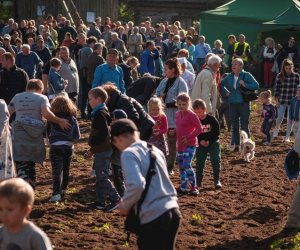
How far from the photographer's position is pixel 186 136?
10.9 m

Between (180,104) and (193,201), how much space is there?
1378 mm

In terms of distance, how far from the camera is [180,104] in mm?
10875

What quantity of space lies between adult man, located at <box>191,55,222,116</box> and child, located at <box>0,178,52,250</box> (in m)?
8.65

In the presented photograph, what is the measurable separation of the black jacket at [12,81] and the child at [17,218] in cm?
799

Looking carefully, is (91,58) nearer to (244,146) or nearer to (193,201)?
(244,146)

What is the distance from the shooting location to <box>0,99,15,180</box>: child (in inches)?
353

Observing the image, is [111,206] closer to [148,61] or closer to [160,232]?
[160,232]

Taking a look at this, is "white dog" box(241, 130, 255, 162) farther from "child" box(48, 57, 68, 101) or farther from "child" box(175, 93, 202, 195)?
"child" box(48, 57, 68, 101)

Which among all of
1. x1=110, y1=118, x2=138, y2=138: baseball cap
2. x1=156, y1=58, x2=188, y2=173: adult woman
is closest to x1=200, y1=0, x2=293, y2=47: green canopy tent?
x1=156, y1=58, x2=188, y2=173: adult woman

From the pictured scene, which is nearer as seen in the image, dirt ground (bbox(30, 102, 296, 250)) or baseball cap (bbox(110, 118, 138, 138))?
baseball cap (bbox(110, 118, 138, 138))

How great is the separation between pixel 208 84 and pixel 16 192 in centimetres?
885

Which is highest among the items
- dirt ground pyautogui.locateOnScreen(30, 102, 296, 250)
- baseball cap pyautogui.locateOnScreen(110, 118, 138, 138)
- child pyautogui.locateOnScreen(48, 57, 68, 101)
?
baseball cap pyautogui.locateOnScreen(110, 118, 138, 138)

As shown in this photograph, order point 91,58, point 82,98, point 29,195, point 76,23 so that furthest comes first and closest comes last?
point 76,23 → point 82,98 → point 91,58 → point 29,195

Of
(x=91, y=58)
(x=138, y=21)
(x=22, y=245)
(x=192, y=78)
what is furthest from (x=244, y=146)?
(x=138, y=21)
